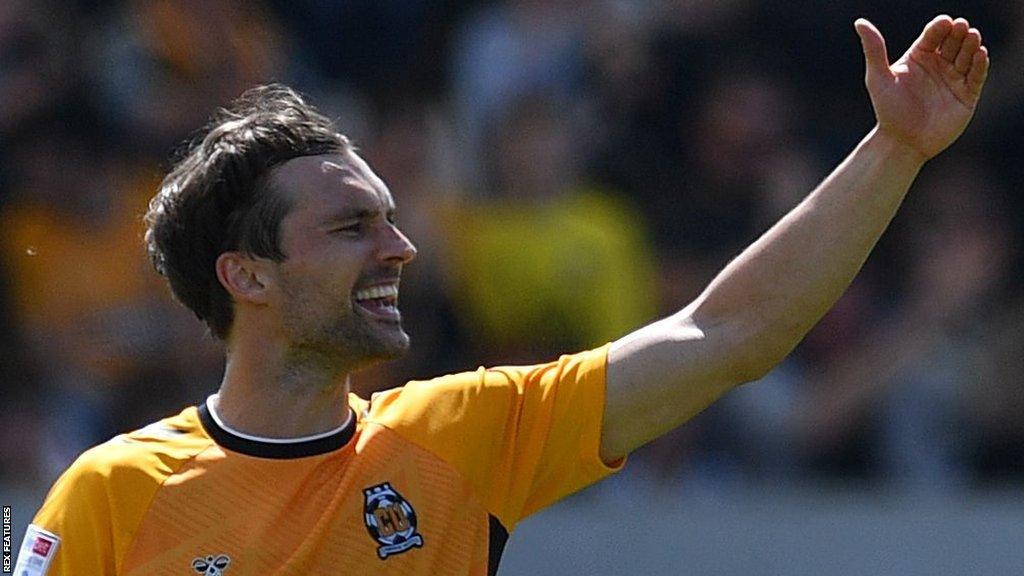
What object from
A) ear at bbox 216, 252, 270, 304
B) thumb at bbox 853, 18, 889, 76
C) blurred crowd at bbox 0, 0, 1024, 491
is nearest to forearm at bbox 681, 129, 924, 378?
thumb at bbox 853, 18, 889, 76

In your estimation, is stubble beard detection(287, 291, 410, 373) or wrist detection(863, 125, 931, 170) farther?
stubble beard detection(287, 291, 410, 373)

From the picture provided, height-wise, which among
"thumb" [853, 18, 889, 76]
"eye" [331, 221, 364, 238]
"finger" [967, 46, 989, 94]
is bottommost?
"eye" [331, 221, 364, 238]

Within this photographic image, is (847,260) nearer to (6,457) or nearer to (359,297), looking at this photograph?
(359,297)

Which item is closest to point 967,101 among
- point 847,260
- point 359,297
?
point 847,260

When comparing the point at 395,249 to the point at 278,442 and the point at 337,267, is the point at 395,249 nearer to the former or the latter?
the point at 337,267

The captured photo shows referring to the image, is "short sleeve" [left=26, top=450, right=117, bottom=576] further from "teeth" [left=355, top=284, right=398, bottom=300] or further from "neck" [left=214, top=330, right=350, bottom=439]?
"teeth" [left=355, top=284, right=398, bottom=300]

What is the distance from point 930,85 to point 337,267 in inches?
44.3

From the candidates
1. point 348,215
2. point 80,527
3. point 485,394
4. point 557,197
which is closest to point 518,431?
point 485,394

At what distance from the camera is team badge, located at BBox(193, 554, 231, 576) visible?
350 cm

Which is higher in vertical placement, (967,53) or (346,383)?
(967,53)

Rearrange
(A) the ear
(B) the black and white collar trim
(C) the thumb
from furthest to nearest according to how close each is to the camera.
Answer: (A) the ear
(B) the black and white collar trim
(C) the thumb

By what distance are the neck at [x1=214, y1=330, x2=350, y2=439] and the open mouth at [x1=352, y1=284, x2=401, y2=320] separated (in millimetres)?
127

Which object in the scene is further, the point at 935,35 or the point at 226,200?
the point at 226,200

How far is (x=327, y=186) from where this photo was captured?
371 cm
